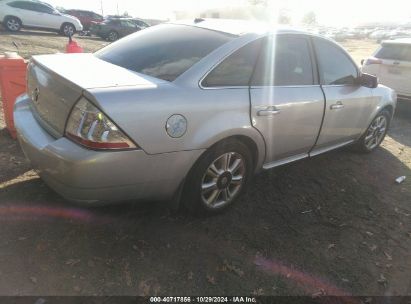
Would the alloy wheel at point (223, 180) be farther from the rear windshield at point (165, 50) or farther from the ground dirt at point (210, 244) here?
the rear windshield at point (165, 50)

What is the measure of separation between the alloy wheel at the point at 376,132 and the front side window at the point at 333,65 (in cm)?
103

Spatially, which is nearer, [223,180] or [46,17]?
[223,180]

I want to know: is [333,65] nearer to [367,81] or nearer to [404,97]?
[367,81]

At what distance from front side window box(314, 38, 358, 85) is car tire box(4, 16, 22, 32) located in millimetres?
17299

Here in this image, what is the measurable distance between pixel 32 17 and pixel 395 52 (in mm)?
16308

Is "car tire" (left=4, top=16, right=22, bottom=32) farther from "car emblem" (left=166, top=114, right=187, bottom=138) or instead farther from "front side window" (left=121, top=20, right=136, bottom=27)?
"car emblem" (left=166, top=114, right=187, bottom=138)

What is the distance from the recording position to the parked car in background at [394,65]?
25.4ft

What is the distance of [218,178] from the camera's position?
3.32 metres

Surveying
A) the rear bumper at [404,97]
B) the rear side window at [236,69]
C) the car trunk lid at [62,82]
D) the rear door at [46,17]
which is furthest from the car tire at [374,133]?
the rear door at [46,17]

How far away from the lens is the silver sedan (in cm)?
258

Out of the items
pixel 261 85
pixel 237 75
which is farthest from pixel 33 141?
pixel 261 85

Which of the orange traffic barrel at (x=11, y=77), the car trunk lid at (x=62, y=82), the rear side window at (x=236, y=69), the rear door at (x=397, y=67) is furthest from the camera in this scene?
the rear door at (x=397, y=67)

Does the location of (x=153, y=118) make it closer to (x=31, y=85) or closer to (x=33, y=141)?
(x=33, y=141)

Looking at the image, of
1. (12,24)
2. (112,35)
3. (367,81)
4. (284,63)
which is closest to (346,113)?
(367,81)
